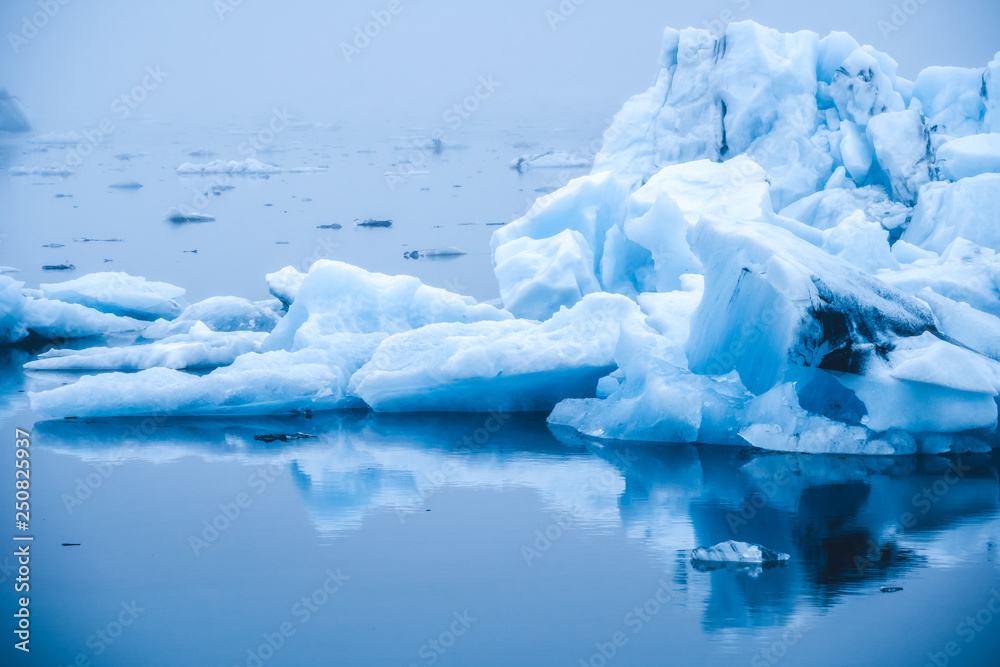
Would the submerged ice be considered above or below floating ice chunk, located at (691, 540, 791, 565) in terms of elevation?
above

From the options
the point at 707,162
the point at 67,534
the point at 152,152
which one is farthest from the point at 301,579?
the point at 152,152

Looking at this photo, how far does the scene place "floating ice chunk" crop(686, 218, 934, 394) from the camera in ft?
16.9

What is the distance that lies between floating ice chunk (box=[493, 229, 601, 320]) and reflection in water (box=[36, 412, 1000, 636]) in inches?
72.7

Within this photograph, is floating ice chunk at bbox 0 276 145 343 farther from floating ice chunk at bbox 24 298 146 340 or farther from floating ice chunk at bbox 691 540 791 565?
floating ice chunk at bbox 691 540 791 565

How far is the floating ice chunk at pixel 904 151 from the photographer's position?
362 inches

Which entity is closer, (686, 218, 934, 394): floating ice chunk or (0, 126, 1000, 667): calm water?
(0, 126, 1000, 667): calm water

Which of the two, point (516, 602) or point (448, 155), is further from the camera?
point (448, 155)

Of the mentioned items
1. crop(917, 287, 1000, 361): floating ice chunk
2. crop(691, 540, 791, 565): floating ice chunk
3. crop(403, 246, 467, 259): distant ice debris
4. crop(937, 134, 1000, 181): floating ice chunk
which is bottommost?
crop(691, 540, 791, 565): floating ice chunk

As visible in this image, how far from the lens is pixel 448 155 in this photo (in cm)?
3155

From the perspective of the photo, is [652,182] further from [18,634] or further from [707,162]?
[18,634]

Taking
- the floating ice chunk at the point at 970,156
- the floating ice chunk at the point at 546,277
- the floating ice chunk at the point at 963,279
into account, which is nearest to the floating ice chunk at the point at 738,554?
the floating ice chunk at the point at 963,279

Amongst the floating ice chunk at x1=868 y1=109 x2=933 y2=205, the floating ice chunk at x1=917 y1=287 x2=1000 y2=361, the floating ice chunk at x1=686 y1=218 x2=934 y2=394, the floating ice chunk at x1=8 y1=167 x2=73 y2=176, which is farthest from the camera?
the floating ice chunk at x1=8 y1=167 x2=73 y2=176

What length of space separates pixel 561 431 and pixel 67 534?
2550 mm

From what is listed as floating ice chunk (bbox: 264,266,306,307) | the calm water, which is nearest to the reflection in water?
the calm water
